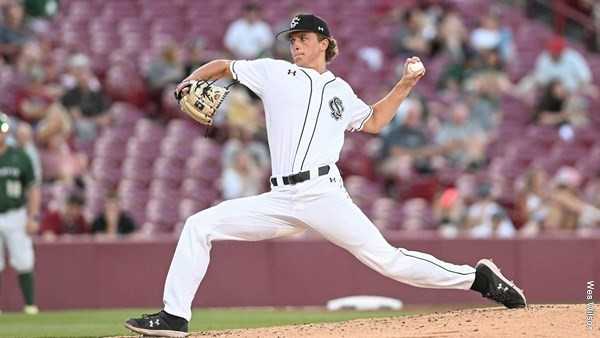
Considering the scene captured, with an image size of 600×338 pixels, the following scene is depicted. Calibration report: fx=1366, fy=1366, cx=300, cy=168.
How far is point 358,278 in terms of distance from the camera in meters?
14.6

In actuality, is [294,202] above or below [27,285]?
above

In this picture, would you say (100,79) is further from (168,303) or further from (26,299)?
(168,303)

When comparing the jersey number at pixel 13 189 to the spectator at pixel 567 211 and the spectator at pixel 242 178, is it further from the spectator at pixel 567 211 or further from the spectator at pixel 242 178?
the spectator at pixel 567 211

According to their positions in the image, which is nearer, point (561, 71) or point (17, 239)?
point (17, 239)

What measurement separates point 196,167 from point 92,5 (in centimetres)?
460

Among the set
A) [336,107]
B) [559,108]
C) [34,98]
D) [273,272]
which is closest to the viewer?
[336,107]

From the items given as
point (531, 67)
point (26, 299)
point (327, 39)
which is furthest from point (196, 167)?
point (327, 39)

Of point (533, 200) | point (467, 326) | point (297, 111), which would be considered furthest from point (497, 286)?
point (533, 200)

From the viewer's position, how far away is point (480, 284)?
28.1ft

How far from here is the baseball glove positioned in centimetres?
823

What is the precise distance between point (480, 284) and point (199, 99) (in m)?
2.11

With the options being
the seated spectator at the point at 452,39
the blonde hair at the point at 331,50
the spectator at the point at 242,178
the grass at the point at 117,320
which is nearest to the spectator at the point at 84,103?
the spectator at the point at 242,178

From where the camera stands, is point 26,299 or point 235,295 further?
point 235,295

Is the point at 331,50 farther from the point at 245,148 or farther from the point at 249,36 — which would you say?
the point at 249,36
